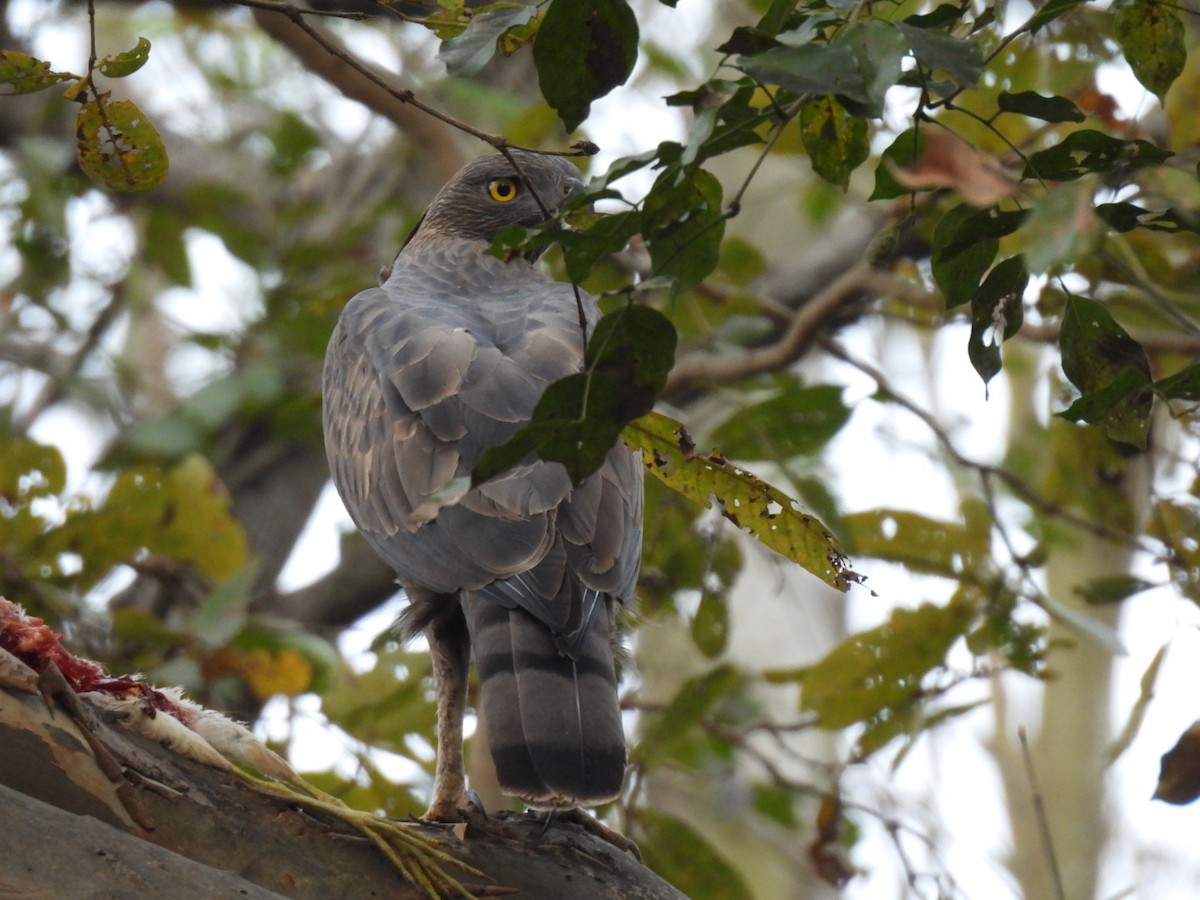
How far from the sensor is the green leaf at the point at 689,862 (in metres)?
5.37

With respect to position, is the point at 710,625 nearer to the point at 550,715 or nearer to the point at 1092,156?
the point at 550,715

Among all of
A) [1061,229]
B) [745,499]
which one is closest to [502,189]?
[745,499]

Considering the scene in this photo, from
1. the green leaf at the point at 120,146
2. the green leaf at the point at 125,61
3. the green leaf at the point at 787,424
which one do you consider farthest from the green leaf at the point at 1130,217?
the green leaf at the point at 787,424

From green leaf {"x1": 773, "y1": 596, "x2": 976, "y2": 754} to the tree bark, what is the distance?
202 centimetres

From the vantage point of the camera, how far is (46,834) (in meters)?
2.16

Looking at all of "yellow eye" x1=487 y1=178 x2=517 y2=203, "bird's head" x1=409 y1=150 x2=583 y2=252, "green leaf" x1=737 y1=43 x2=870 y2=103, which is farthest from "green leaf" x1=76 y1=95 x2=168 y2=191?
"yellow eye" x1=487 y1=178 x2=517 y2=203

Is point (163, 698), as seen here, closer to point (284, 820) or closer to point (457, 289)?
point (284, 820)

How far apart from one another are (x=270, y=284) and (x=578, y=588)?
533cm

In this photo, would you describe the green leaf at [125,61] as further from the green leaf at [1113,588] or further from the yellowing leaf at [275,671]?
the yellowing leaf at [275,671]

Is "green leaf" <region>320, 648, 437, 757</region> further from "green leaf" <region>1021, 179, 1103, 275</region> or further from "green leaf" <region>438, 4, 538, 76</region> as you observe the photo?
"green leaf" <region>1021, 179, 1103, 275</region>

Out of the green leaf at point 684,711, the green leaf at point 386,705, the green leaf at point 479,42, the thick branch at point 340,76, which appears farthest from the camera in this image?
the thick branch at point 340,76

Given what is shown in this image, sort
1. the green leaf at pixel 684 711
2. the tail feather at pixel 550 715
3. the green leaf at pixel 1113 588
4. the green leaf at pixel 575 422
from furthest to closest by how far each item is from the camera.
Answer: the green leaf at pixel 684 711
the green leaf at pixel 1113 588
the tail feather at pixel 550 715
the green leaf at pixel 575 422

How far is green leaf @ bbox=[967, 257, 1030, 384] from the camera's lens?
2.26 meters

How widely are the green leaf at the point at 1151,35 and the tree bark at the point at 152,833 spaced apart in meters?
1.82
